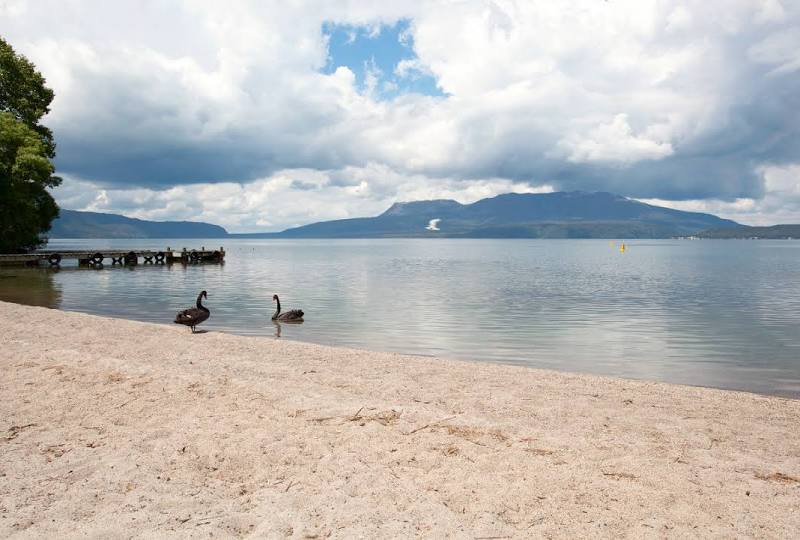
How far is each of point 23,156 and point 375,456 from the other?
208 ft

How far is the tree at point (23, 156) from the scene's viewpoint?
57.6 metres

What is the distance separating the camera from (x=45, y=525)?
6062 millimetres

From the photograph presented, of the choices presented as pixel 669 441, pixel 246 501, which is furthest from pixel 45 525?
pixel 669 441

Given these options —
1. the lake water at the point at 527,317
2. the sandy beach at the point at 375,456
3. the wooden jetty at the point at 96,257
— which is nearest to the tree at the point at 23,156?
the wooden jetty at the point at 96,257

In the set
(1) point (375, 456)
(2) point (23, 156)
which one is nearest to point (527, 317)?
(1) point (375, 456)

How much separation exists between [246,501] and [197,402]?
14.5 feet

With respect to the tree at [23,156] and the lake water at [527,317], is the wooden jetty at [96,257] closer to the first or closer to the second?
the tree at [23,156]

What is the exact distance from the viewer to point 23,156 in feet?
186

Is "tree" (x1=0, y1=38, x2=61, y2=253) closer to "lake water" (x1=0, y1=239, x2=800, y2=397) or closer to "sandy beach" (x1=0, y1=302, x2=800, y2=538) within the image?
"lake water" (x1=0, y1=239, x2=800, y2=397)

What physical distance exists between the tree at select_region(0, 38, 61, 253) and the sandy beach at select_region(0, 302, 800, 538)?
180 feet

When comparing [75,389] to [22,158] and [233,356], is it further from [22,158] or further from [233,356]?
[22,158]

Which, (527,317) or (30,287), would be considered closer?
(527,317)

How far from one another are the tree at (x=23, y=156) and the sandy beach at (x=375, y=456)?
54731 millimetres

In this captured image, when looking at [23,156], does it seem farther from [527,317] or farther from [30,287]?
[527,317]
